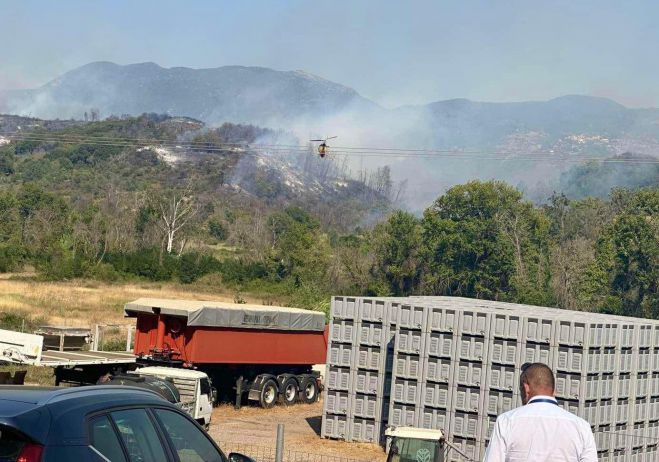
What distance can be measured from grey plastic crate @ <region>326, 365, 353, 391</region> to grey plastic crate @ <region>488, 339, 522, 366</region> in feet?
12.5

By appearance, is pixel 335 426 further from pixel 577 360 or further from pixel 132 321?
pixel 132 321

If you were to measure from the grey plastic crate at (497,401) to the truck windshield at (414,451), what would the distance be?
438 cm

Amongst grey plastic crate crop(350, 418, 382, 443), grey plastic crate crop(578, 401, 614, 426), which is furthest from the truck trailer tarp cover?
grey plastic crate crop(578, 401, 614, 426)

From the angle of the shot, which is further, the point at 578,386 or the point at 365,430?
the point at 365,430

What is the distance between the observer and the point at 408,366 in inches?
941

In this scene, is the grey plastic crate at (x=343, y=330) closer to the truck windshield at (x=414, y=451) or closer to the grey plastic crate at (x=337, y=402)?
the grey plastic crate at (x=337, y=402)

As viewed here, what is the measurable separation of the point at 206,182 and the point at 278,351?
134 metres

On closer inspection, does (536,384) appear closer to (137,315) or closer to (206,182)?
(137,315)

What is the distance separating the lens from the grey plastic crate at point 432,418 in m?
23.4

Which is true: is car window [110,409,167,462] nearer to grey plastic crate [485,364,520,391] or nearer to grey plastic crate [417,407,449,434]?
grey plastic crate [485,364,520,391]

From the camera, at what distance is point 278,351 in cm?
3247

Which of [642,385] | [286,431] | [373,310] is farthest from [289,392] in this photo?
[642,385]

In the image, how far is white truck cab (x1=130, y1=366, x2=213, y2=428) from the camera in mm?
23391

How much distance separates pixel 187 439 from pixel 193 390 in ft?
53.0
